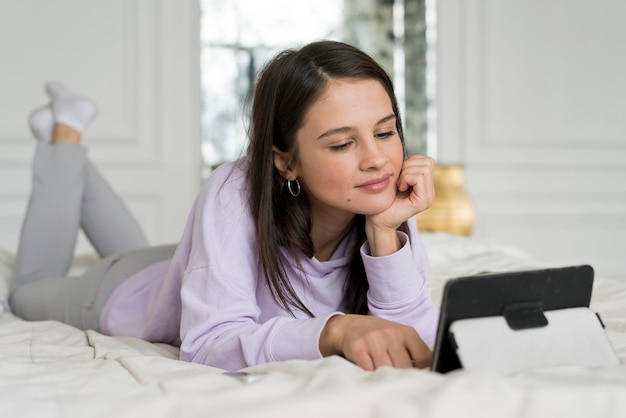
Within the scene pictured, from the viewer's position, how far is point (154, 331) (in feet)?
5.42

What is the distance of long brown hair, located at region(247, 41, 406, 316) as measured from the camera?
140 cm

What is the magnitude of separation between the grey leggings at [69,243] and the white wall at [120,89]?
1.67 m

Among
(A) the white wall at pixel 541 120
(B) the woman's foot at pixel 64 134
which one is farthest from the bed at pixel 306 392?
(A) the white wall at pixel 541 120

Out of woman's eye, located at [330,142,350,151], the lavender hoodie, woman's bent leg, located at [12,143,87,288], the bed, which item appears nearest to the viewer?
the bed

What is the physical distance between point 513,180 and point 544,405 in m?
3.72

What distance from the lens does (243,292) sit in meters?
1.36

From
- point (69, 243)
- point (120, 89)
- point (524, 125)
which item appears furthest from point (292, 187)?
point (524, 125)

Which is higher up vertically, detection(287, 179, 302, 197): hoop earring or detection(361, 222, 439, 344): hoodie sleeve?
detection(287, 179, 302, 197): hoop earring

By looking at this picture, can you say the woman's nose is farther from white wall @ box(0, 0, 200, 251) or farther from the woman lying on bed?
white wall @ box(0, 0, 200, 251)

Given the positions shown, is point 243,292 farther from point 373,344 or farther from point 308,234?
point 373,344

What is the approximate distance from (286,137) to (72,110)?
1414 mm

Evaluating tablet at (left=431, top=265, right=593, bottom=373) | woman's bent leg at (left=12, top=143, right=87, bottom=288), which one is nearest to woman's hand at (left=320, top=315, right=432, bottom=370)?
tablet at (left=431, top=265, right=593, bottom=373)

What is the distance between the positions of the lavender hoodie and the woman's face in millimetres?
111

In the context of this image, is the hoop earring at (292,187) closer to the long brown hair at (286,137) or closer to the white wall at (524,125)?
the long brown hair at (286,137)
